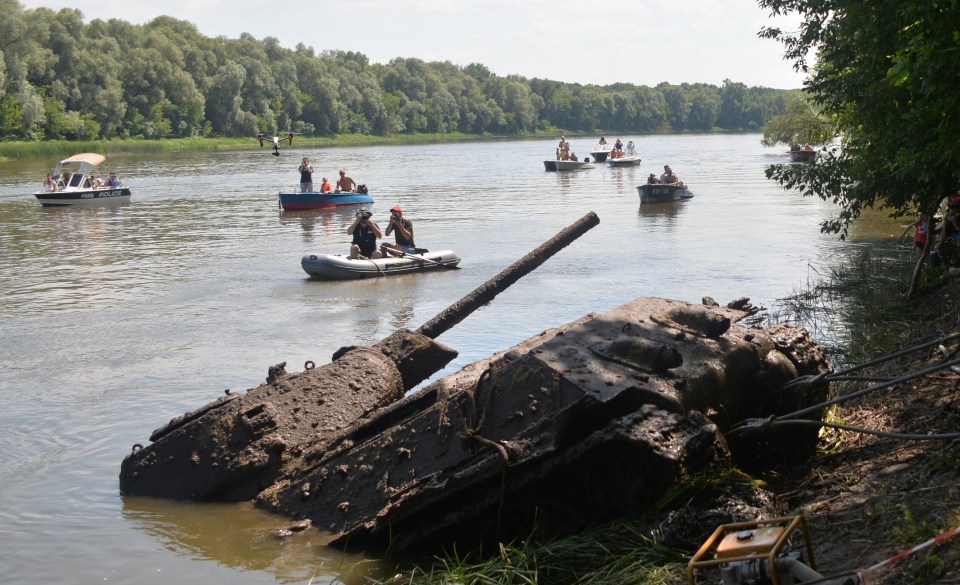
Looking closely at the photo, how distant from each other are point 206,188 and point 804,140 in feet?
92.7

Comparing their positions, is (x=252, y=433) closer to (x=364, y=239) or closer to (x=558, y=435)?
(x=558, y=435)

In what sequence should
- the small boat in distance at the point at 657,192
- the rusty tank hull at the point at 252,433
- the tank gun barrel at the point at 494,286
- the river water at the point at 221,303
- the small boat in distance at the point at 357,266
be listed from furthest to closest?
the small boat in distance at the point at 657,192, the small boat in distance at the point at 357,266, the tank gun barrel at the point at 494,286, the rusty tank hull at the point at 252,433, the river water at the point at 221,303

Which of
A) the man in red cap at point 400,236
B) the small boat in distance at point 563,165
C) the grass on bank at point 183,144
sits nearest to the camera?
the man in red cap at point 400,236

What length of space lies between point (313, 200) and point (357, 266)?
17448mm

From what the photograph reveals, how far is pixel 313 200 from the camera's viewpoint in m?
38.7

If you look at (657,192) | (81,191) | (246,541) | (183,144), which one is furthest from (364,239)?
(183,144)

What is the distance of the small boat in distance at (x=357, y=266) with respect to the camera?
21.8 metres

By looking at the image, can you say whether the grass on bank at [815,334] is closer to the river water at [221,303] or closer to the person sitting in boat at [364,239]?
the river water at [221,303]

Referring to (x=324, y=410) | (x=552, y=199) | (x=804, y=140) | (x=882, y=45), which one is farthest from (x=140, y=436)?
(x=804, y=140)

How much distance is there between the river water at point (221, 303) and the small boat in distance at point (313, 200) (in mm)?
535

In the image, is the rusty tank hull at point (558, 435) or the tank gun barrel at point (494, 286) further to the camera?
the tank gun barrel at point (494, 286)

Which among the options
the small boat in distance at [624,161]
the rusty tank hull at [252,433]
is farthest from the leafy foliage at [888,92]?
the small boat in distance at [624,161]

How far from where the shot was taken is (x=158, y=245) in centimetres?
2941

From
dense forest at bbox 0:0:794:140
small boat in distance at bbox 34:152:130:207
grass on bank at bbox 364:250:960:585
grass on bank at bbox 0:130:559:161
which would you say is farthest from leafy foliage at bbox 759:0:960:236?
dense forest at bbox 0:0:794:140
